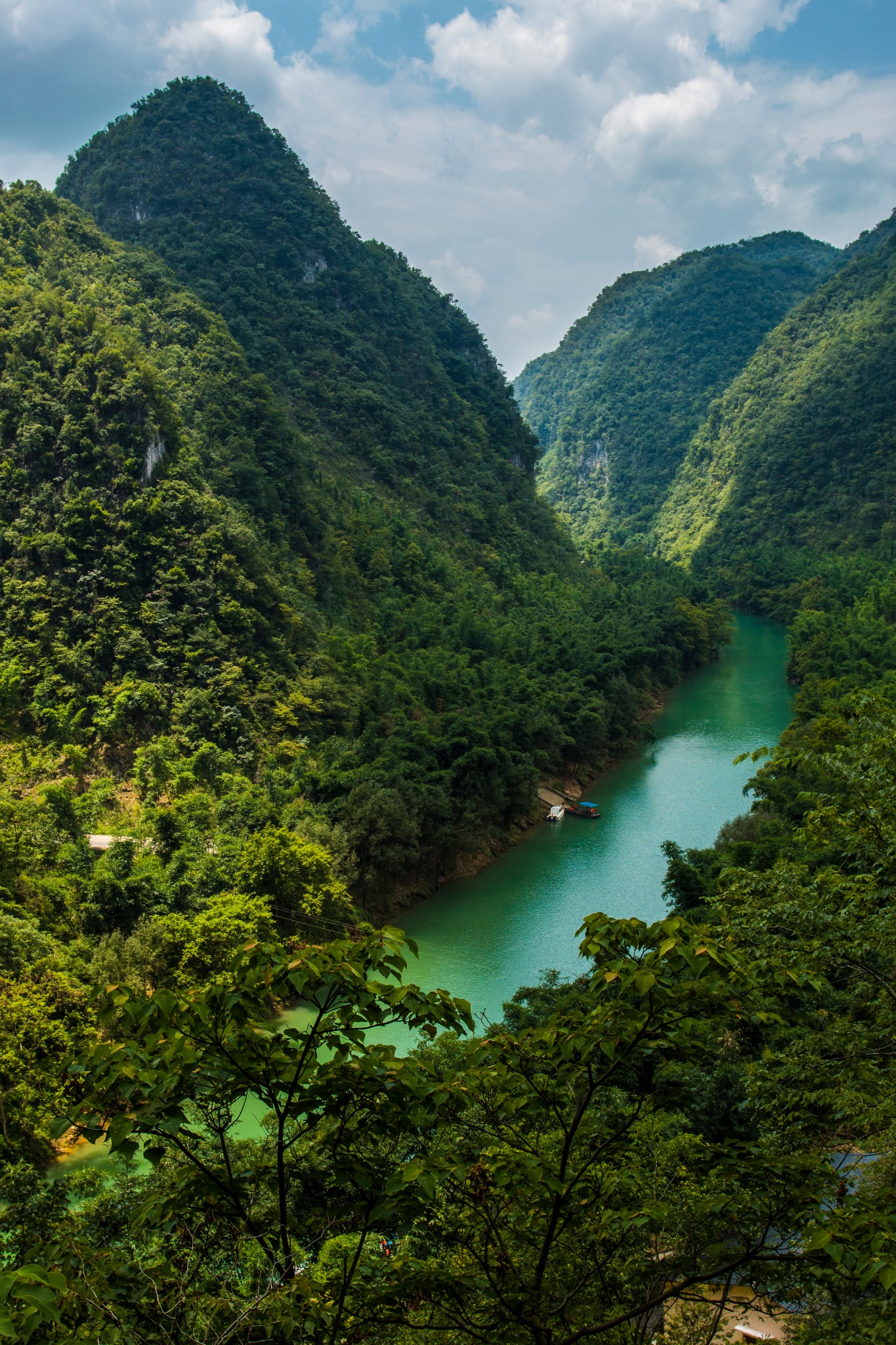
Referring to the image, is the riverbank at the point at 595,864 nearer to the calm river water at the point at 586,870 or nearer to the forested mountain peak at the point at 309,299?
the calm river water at the point at 586,870

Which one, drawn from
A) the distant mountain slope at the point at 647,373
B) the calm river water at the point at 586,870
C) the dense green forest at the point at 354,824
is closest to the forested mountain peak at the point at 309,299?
the dense green forest at the point at 354,824

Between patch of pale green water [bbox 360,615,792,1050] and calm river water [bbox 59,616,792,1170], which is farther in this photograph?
patch of pale green water [bbox 360,615,792,1050]

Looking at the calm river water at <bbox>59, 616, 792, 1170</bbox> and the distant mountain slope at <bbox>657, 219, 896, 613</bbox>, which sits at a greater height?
the distant mountain slope at <bbox>657, 219, 896, 613</bbox>

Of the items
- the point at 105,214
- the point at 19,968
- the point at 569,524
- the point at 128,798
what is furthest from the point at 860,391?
the point at 19,968

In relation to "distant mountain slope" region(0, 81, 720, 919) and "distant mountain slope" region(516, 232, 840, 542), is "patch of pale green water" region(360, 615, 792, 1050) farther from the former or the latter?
"distant mountain slope" region(516, 232, 840, 542)

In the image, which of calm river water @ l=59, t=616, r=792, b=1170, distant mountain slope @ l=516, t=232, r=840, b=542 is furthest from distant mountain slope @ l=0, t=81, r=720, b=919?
distant mountain slope @ l=516, t=232, r=840, b=542

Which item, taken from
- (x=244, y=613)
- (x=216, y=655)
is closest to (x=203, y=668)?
(x=216, y=655)

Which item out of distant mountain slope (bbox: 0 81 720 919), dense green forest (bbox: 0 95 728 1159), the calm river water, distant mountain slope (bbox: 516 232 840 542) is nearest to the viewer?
dense green forest (bbox: 0 95 728 1159)
